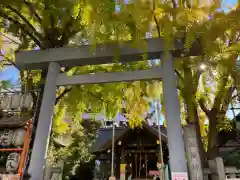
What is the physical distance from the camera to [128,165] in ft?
40.4

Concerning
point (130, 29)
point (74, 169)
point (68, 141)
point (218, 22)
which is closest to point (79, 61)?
point (130, 29)

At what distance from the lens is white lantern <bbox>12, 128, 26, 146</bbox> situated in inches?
159

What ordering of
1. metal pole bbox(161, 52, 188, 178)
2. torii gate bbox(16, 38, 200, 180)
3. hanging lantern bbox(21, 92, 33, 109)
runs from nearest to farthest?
metal pole bbox(161, 52, 188, 178)
torii gate bbox(16, 38, 200, 180)
hanging lantern bbox(21, 92, 33, 109)

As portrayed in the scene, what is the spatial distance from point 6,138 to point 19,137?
0.27 m

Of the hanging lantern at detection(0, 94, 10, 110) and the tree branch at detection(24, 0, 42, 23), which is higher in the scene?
the tree branch at detection(24, 0, 42, 23)

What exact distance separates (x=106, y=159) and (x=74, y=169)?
1838 mm

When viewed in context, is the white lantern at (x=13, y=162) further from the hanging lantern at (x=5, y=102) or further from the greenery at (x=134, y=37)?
the greenery at (x=134, y=37)

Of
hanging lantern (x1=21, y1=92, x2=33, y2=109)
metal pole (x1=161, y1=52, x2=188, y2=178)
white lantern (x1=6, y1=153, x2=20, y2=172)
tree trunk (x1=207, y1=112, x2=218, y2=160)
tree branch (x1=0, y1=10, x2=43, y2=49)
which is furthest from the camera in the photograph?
tree trunk (x1=207, y1=112, x2=218, y2=160)

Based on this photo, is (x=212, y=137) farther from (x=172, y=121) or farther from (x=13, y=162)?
(x=13, y=162)

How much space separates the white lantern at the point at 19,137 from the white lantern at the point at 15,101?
0.54 m

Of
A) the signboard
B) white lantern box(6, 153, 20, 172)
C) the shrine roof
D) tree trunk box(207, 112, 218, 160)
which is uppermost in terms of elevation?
the shrine roof

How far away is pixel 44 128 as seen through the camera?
13.4ft

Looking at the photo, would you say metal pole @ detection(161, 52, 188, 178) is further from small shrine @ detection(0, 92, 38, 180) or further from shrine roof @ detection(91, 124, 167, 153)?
shrine roof @ detection(91, 124, 167, 153)

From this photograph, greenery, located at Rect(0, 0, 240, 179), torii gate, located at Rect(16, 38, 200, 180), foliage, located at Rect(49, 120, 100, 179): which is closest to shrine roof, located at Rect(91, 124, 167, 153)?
foliage, located at Rect(49, 120, 100, 179)
